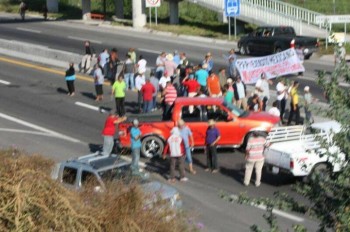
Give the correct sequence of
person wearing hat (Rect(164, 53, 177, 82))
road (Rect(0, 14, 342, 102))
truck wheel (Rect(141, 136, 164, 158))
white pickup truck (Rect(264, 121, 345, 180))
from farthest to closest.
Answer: road (Rect(0, 14, 342, 102)) < person wearing hat (Rect(164, 53, 177, 82)) < truck wheel (Rect(141, 136, 164, 158)) < white pickup truck (Rect(264, 121, 345, 180))

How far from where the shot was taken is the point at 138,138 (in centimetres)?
2155

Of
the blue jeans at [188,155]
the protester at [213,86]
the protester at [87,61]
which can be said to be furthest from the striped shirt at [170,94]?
the protester at [87,61]

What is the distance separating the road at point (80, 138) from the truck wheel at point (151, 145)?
0.35m

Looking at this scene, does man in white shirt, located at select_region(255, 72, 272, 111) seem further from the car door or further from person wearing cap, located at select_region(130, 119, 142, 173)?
person wearing cap, located at select_region(130, 119, 142, 173)

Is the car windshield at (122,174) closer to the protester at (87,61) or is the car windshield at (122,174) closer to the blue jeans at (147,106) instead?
the blue jeans at (147,106)

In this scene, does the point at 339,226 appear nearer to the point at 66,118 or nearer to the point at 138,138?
the point at 138,138

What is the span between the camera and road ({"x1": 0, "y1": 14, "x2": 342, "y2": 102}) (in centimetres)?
4256

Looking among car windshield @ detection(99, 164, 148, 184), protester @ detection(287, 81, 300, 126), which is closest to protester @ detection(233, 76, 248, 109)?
protester @ detection(287, 81, 300, 126)

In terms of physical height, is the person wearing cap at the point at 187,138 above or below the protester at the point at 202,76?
below

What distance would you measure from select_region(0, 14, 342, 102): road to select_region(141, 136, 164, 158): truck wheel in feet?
46.9

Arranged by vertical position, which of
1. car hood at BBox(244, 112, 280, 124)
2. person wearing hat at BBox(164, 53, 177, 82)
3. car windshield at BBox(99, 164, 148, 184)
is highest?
person wearing hat at BBox(164, 53, 177, 82)

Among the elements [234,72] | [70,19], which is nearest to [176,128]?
[234,72]

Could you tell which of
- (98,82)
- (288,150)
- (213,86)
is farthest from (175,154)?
(98,82)

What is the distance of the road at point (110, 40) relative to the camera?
4256cm
